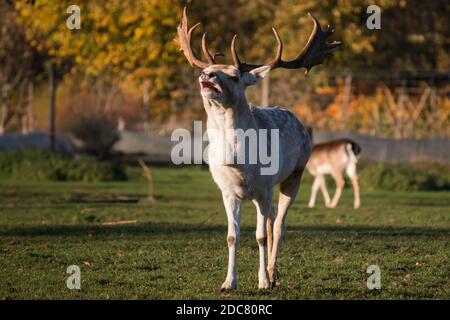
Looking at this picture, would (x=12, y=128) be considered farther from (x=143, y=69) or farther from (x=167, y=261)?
(x=167, y=261)

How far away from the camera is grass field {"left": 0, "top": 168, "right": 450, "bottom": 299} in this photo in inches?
399

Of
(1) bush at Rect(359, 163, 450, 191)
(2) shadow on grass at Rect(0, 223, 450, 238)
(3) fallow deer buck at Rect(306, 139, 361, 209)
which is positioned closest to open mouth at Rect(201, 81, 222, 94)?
(2) shadow on grass at Rect(0, 223, 450, 238)

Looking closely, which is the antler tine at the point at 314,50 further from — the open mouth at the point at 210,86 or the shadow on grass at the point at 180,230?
the shadow on grass at the point at 180,230

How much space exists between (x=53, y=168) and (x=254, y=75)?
1871 cm

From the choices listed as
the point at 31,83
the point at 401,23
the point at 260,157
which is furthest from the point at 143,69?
the point at 260,157

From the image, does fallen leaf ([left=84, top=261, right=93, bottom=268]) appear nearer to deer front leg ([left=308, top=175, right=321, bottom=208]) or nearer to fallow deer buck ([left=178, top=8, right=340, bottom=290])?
fallow deer buck ([left=178, top=8, right=340, bottom=290])

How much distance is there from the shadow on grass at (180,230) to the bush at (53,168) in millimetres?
12130

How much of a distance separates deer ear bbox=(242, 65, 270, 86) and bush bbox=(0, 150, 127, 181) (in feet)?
60.2

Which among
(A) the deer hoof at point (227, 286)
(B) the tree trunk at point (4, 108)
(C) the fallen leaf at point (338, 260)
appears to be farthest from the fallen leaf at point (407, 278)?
(B) the tree trunk at point (4, 108)

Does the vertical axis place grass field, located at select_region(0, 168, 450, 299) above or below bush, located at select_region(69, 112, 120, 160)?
below

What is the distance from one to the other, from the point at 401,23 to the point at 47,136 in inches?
680

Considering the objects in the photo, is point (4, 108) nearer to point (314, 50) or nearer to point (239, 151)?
point (314, 50)

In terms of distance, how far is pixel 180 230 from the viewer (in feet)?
51.6

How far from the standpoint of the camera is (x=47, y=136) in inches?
1451
